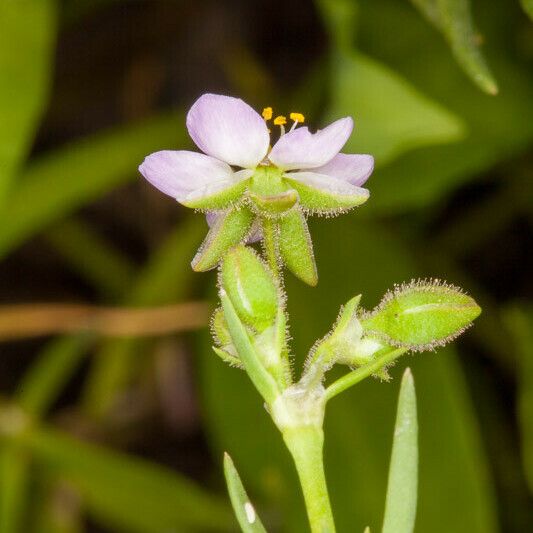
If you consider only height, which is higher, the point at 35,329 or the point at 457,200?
the point at 457,200

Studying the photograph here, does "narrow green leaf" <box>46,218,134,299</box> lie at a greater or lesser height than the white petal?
greater

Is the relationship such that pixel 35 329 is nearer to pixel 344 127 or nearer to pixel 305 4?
pixel 305 4

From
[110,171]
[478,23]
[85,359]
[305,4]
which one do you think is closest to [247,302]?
[478,23]

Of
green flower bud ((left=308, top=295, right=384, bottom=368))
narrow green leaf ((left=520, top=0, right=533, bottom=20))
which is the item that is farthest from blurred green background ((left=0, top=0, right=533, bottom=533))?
green flower bud ((left=308, top=295, right=384, bottom=368))

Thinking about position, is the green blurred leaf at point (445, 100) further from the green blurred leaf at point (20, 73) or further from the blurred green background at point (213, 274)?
the green blurred leaf at point (20, 73)

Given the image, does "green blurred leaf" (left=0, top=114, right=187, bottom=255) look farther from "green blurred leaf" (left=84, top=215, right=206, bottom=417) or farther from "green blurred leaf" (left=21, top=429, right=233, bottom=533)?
"green blurred leaf" (left=21, top=429, right=233, bottom=533)

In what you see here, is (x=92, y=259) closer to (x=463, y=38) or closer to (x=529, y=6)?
(x=463, y=38)

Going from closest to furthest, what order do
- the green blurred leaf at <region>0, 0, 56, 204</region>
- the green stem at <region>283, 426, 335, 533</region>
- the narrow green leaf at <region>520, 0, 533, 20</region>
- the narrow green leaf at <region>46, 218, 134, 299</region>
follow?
the green stem at <region>283, 426, 335, 533</region>
the narrow green leaf at <region>520, 0, 533, 20</region>
the green blurred leaf at <region>0, 0, 56, 204</region>
the narrow green leaf at <region>46, 218, 134, 299</region>
